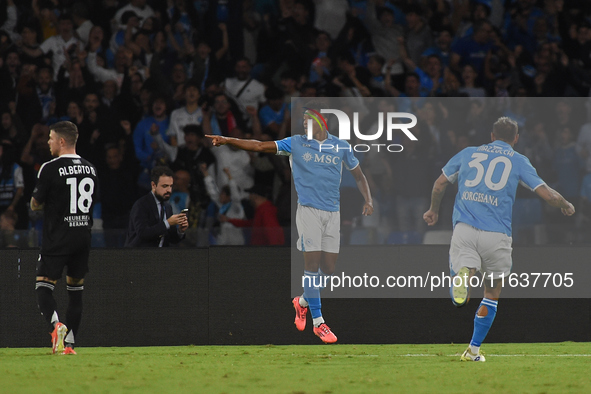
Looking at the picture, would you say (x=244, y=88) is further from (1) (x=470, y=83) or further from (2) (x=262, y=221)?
(1) (x=470, y=83)

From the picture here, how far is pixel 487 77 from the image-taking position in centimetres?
1207

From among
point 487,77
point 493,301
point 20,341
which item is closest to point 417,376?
point 493,301

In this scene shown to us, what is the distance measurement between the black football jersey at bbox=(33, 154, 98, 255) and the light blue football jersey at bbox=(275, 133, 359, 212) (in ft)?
7.43

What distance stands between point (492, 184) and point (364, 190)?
204 centimetres

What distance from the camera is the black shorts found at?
7.36 m

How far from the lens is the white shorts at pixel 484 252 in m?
7.36

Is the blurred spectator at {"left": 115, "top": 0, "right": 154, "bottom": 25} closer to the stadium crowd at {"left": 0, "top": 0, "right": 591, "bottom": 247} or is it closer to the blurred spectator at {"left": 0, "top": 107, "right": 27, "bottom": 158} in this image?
the stadium crowd at {"left": 0, "top": 0, "right": 591, "bottom": 247}

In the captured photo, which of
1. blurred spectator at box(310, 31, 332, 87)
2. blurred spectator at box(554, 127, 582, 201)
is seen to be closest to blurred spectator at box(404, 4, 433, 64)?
blurred spectator at box(310, 31, 332, 87)

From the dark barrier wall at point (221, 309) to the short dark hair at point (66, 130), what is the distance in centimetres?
201

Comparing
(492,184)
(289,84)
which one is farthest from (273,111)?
(492,184)

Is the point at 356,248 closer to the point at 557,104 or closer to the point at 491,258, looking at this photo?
the point at 491,258

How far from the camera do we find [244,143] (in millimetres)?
7895

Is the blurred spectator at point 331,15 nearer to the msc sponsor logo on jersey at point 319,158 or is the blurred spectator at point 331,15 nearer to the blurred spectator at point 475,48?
the blurred spectator at point 475,48

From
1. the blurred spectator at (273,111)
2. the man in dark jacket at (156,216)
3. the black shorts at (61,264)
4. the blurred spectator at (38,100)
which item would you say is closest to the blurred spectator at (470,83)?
the blurred spectator at (273,111)
